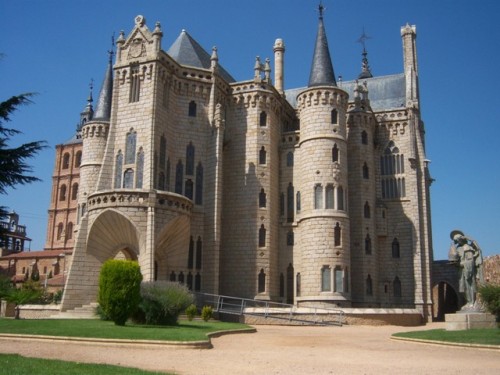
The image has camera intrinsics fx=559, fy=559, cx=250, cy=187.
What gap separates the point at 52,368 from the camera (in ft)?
35.4

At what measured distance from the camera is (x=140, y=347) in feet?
52.6

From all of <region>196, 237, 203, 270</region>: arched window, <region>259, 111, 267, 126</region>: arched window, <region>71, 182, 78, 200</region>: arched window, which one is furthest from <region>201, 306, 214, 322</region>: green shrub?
<region>71, 182, 78, 200</region>: arched window

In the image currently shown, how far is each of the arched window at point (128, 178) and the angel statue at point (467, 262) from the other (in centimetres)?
1973

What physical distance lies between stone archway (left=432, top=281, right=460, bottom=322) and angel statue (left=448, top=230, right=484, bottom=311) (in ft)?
91.5

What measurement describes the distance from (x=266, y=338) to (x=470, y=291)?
32.1ft

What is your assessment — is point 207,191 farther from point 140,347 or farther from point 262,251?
point 140,347

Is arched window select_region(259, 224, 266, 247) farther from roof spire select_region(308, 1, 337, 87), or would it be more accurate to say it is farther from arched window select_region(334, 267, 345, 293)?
roof spire select_region(308, 1, 337, 87)

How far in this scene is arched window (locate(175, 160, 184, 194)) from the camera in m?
38.1

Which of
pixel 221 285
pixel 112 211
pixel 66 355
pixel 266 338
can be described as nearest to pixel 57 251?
pixel 221 285

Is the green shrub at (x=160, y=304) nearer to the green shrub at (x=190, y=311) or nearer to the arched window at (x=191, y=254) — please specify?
the green shrub at (x=190, y=311)

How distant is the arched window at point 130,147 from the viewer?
36000 mm

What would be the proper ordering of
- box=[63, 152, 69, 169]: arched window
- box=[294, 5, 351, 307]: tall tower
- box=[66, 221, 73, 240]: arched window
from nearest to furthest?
box=[294, 5, 351, 307]: tall tower < box=[66, 221, 73, 240]: arched window < box=[63, 152, 69, 169]: arched window

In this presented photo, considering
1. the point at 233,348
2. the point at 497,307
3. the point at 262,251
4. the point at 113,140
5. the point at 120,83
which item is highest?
the point at 120,83

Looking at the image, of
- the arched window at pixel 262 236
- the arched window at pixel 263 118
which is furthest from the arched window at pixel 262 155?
the arched window at pixel 262 236
